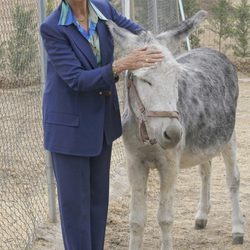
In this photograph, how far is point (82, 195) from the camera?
4.05 meters

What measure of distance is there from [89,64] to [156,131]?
1.89ft

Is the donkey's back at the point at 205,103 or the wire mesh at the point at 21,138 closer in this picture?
the donkey's back at the point at 205,103

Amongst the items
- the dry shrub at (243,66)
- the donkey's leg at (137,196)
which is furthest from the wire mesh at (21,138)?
the dry shrub at (243,66)

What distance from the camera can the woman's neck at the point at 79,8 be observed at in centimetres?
385

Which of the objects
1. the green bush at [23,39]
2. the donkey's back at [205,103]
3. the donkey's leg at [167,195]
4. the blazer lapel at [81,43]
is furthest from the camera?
the green bush at [23,39]

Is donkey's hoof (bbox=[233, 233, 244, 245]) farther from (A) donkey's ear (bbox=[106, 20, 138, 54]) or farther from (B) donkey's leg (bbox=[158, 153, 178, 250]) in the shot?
(A) donkey's ear (bbox=[106, 20, 138, 54])

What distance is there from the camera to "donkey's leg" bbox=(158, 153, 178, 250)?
4.63m

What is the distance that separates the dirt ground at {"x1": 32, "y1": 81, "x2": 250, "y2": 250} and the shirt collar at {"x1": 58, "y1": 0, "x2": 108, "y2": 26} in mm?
2189

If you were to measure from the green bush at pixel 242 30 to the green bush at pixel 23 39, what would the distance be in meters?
9.20

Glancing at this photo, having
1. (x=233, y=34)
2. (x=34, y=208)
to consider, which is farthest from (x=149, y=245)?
(x=233, y=34)

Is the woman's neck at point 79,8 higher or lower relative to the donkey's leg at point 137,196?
higher

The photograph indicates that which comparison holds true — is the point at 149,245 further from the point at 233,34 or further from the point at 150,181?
the point at 233,34

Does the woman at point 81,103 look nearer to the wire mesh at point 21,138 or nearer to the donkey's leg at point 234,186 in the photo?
the wire mesh at point 21,138

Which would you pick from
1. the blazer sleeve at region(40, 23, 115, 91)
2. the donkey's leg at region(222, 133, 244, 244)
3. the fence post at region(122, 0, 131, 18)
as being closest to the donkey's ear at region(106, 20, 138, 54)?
the blazer sleeve at region(40, 23, 115, 91)
